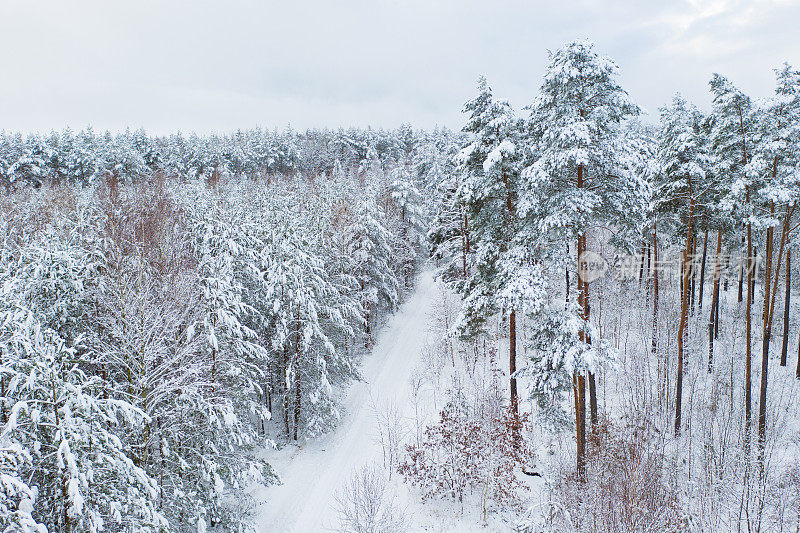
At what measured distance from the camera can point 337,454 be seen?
821 inches

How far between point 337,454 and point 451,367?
1058 centimetres

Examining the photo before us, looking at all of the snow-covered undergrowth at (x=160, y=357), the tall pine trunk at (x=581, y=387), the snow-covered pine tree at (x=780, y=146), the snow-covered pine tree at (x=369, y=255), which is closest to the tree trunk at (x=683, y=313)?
the snow-covered pine tree at (x=780, y=146)

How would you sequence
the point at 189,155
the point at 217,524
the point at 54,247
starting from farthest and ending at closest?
the point at 189,155, the point at 217,524, the point at 54,247

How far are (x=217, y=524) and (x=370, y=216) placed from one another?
71.5 ft

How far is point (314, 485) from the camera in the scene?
1859 cm

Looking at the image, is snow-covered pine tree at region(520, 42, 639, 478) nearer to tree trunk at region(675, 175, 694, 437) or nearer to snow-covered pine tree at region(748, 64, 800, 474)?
tree trunk at region(675, 175, 694, 437)

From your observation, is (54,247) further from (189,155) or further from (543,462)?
(189,155)

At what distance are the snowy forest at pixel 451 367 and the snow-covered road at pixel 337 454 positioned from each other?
13cm

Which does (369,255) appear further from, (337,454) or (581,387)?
(581,387)

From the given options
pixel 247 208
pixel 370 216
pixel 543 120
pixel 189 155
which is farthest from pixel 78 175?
pixel 543 120

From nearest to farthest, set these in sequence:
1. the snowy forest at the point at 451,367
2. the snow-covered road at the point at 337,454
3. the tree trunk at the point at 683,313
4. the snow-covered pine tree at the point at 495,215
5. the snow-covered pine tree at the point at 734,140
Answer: the snowy forest at the point at 451,367 < the snow-covered pine tree at the point at 495,215 < the snow-covered pine tree at the point at 734,140 < the snow-covered road at the point at 337,454 < the tree trunk at the point at 683,313

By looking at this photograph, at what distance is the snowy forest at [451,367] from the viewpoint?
35.6 ft

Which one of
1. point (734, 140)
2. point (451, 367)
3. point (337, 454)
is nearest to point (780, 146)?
point (734, 140)

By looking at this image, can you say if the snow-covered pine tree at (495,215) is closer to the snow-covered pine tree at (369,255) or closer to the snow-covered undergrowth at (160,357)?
the snow-covered undergrowth at (160,357)
